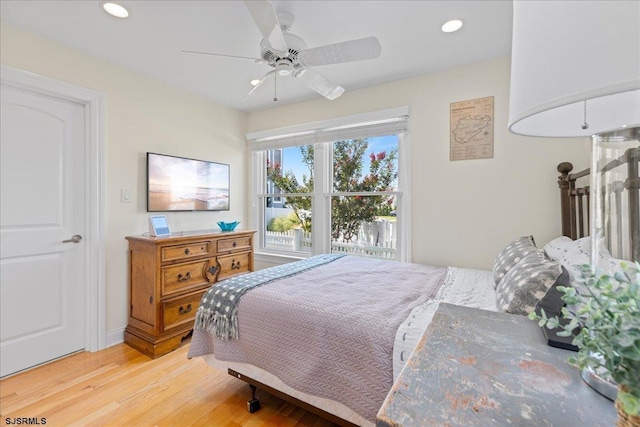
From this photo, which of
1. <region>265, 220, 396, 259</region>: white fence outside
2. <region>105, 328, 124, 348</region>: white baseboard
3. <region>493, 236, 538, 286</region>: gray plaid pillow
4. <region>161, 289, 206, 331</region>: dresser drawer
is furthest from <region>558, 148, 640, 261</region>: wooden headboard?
<region>105, 328, 124, 348</region>: white baseboard

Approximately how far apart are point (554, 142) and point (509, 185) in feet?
1.49

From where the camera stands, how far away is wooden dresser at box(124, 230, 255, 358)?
96.3 inches

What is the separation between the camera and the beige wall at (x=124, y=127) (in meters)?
2.23

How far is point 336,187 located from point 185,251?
1.82 metres

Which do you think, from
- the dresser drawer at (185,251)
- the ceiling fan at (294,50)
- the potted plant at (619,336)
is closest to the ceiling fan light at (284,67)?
the ceiling fan at (294,50)

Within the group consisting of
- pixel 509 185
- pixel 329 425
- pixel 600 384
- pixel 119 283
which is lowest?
pixel 329 425

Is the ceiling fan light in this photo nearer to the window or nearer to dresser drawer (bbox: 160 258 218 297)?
the window

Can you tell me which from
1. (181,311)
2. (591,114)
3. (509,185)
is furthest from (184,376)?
(509,185)

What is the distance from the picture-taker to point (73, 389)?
1953 millimetres

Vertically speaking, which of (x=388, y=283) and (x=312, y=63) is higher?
(x=312, y=63)

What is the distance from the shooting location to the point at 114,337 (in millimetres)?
2617

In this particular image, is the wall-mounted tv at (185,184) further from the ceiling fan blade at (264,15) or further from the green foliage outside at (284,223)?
the ceiling fan blade at (264,15)

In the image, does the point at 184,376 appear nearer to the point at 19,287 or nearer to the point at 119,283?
the point at 119,283

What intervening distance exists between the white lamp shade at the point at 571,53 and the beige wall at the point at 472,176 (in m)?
2.27
